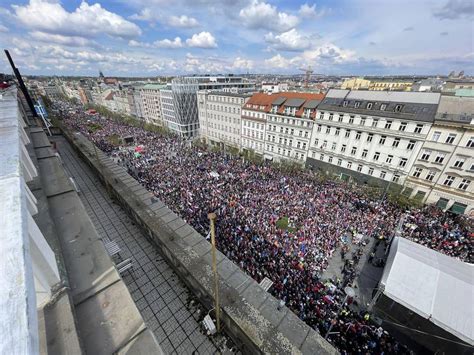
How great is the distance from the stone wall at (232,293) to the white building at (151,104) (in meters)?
56.8

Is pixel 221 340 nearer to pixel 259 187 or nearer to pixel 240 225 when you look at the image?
pixel 240 225

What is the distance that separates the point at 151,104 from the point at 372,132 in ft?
210

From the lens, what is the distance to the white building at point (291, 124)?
3412 cm

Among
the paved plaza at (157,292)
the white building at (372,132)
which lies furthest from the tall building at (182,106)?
the paved plaza at (157,292)

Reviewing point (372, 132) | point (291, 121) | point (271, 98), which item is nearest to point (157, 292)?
point (372, 132)

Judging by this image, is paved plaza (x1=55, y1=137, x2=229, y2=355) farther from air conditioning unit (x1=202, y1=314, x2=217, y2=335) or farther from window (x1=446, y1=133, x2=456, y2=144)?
window (x1=446, y1=133, x2=456, y2=144)

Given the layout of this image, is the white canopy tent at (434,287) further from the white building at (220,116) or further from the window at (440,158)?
the white building at (220,116)

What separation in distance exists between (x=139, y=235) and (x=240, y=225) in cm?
1086

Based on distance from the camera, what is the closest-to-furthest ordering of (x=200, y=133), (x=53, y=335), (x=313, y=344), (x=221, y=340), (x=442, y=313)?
(x=53, y=335), (x=313, y=344), (x=221, y=340), (x=442, y=313), (x=200, y=133)

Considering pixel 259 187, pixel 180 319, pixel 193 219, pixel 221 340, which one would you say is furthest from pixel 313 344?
pixel 259 187

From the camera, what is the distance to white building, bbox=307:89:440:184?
24.6 metres

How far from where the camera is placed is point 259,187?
94.0ft

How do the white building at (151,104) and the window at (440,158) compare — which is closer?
the window at (440,158)

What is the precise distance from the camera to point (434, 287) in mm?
Result: 11766
